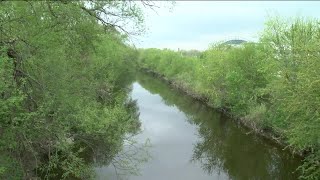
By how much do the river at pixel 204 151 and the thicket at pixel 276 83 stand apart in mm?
1249

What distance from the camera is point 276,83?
21.0 m

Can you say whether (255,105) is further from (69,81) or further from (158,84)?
(158,84)

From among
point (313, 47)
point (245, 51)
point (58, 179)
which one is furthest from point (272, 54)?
point (58, 179)

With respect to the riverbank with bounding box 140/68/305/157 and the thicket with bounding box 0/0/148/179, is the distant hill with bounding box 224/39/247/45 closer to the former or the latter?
the riverbank with bounding box 140/68/305/157

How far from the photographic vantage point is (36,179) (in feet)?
44.2

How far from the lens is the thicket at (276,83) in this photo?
16359 mm

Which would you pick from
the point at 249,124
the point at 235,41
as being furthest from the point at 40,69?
the point at 235,41

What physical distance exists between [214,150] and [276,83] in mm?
8424

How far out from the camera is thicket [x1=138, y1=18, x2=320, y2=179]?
1636 cm

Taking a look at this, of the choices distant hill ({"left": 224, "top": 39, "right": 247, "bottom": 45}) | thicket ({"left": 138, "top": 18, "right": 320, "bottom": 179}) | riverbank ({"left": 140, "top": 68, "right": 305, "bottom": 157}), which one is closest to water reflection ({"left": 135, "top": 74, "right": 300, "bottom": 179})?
riverbank ({"left": 140, "top": 68, "right": 305, "bottom": 157})

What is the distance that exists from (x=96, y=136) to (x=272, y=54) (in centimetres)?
1629

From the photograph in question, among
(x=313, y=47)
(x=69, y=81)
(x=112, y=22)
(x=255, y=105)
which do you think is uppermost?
(x=112, y=22)

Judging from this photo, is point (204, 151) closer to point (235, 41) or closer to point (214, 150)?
point (214, 150)

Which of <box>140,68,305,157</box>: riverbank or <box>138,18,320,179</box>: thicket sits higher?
<box>138,18,320,179</box>: thicket
